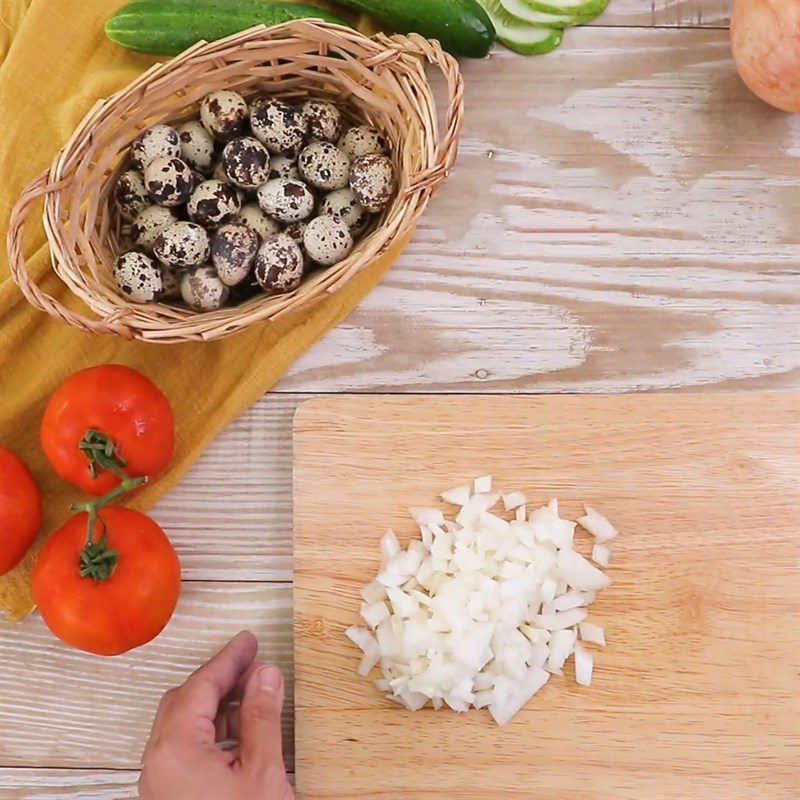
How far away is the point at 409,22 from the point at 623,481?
24.2 inches

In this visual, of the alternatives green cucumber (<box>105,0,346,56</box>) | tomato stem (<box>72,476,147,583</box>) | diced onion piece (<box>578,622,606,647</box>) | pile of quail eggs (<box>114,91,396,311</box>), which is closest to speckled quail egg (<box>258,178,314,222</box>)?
pile of quail eggs (<box>114,91,396,311</box>)

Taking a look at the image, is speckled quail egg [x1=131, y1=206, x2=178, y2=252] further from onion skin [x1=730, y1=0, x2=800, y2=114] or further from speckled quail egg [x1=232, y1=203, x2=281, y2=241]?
onion skin [x1=730, y1=0, x2=800, y2=114]

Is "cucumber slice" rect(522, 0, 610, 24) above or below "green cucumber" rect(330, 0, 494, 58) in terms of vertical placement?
below

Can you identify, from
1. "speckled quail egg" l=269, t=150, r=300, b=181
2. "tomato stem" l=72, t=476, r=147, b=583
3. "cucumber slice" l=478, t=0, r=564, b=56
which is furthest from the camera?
"cucumber slice" l=478, t=0, r=564, b=56

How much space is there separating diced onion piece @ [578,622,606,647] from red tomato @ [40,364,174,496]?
521 mm

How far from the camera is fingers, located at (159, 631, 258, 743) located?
1002 millimetres

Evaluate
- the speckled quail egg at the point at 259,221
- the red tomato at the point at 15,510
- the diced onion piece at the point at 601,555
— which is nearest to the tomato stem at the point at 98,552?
the red tomato at the point at 15,510

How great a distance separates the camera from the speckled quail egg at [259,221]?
40.9 inches

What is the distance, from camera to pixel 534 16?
116 centimetres

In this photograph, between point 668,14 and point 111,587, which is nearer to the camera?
point 111,587

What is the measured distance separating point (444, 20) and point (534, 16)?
5.5 inches

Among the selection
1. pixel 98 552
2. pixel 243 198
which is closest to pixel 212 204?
pixel 243 198

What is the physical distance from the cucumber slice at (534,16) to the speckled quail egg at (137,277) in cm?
56

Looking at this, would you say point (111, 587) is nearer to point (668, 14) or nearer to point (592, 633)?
point (592, 633)
